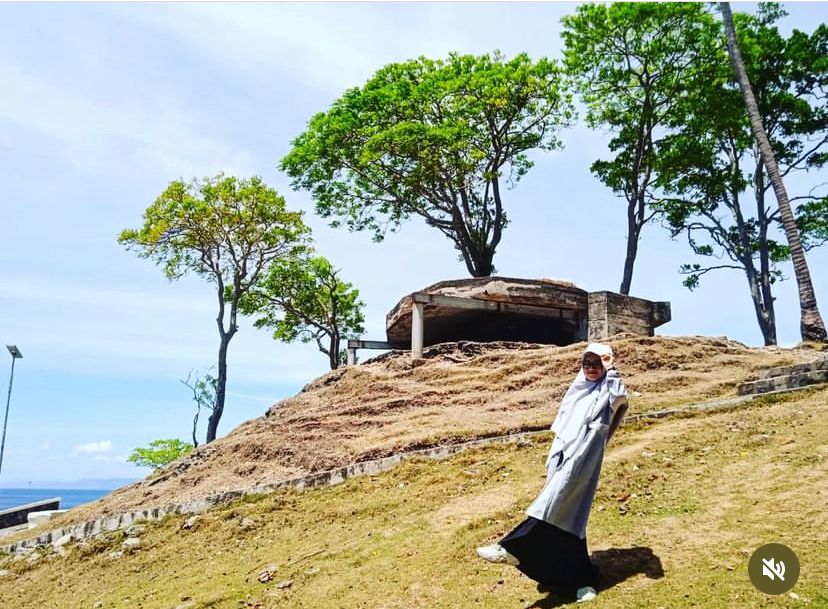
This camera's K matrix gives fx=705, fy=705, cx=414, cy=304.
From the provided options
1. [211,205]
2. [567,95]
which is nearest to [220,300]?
[211,205]

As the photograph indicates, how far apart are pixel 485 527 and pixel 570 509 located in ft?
7.08

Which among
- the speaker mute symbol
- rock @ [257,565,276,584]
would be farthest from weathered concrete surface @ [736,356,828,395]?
rock @ [257,565,276,584]

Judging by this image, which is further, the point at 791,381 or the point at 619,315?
the point at 619,315

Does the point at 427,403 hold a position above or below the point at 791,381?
above

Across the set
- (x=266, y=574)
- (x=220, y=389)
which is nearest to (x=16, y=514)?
(x=220, y=389)

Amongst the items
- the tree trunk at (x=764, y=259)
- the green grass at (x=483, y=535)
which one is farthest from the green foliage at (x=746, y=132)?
the green grass at (x=483, y=535)

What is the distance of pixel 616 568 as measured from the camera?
5645mm

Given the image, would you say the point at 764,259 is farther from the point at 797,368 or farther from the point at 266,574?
the point at 266,574

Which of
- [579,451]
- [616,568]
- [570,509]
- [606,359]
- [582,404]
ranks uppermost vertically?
[606,359]

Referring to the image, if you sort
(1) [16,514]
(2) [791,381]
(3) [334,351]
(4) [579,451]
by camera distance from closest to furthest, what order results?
(4) [579,451]
(2) [791,381]
(1) [16,514]
(3) [334,351]

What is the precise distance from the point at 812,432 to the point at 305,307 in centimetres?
2506

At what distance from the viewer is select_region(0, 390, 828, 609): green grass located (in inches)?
219

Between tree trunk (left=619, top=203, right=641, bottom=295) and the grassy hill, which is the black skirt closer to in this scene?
the grassy hill

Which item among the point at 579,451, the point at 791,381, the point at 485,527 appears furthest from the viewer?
the point at 791,381
